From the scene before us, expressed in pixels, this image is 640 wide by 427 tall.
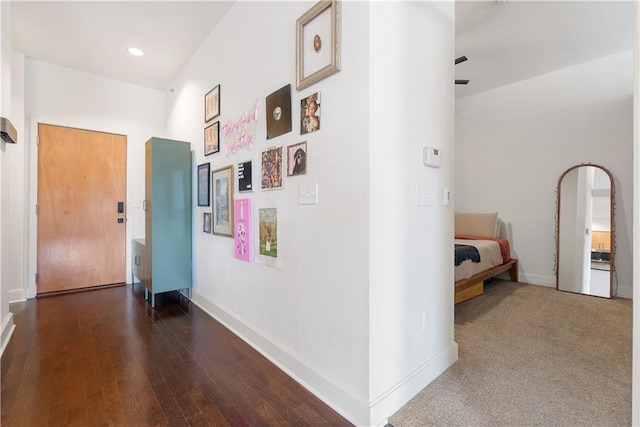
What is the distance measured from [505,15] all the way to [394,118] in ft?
7.16

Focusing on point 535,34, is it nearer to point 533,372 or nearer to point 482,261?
point 482,261

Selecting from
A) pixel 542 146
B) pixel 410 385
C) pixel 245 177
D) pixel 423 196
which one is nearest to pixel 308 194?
pixel 423 196

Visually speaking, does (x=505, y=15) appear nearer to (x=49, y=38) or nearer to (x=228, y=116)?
(x=228, y=116)

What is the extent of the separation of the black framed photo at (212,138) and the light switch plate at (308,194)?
1409 millimetres

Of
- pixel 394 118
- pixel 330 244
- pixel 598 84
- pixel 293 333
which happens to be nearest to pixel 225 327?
pixel 293 333

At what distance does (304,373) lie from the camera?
1705 millimetres

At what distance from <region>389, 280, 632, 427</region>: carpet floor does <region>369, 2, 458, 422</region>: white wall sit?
0.44 ft

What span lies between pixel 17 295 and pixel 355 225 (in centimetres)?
406

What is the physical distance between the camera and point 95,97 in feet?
12.4

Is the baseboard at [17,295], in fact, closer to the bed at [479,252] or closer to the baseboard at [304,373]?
the baseboard at [304,373]

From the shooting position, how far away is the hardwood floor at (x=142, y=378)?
1.44 m

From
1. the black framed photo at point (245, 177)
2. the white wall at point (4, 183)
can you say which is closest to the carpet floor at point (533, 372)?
the black framed photo at point (245, 177)

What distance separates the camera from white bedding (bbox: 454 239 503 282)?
298 centimetres

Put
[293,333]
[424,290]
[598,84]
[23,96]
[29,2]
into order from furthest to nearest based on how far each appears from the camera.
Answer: [598,84], [23,96], [29,2], [293,333], [424,290]
